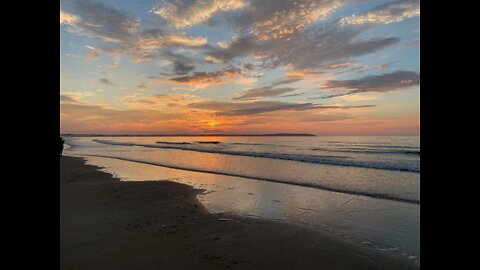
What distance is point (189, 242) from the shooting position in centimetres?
617

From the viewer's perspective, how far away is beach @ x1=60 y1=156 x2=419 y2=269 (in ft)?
17.1

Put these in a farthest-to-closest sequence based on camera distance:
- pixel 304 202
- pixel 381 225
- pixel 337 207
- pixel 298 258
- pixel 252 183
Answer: pixel 252 183, pixel 304 202, pixel 337 207, pixel 381 225, pixel 298 258

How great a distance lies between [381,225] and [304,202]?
3237 mm

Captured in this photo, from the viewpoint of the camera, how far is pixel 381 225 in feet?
26.3

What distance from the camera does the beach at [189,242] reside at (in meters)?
5.21
